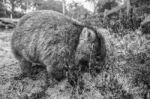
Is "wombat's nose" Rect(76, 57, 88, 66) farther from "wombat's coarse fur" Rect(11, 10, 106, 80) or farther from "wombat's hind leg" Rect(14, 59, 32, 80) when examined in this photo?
"wombat's hind leg" Rect(14, 59, 32, 80)

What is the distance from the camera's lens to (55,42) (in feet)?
10.3

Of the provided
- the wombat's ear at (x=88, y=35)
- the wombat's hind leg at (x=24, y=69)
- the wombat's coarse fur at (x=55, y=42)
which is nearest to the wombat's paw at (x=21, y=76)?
the wombat's hind leg at (x=24, y=69)

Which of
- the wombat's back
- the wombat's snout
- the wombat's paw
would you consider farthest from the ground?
the wombat's back

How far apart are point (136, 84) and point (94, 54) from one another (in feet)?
2.86

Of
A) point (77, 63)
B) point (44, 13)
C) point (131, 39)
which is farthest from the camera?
point (131, 39)

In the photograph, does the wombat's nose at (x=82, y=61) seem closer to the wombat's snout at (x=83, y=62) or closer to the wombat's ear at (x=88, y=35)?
the wombat's snout at (x=83, y=62)

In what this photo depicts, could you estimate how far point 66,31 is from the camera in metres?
3.19

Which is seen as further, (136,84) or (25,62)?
(25,62)

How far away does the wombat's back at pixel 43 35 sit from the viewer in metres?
3.14

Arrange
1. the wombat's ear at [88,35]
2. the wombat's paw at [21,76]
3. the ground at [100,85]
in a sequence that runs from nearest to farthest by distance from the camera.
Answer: the ground at [100,85] → the wombat's ear at [88,35] → the wombat's paw at [21,76]

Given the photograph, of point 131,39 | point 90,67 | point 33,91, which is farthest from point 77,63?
point 131,39

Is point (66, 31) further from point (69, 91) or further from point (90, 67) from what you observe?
point (69, 91)

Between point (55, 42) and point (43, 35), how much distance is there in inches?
14.1

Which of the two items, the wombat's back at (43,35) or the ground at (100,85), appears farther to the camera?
the wombat's back at (43,35)
